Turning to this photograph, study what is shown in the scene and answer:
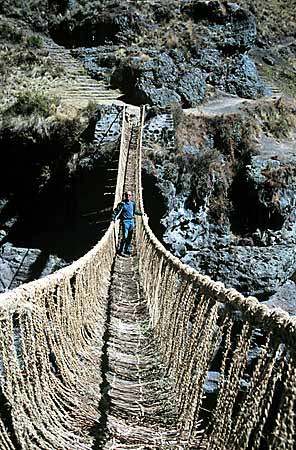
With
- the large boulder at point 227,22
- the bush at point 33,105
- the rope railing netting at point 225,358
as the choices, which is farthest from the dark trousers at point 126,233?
the large boulder at point 227,22

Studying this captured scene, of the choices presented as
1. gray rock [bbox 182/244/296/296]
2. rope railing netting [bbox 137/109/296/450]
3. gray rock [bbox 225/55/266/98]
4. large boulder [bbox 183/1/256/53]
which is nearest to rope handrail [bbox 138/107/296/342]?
rope railing netting [bbox 137/109/296/450]

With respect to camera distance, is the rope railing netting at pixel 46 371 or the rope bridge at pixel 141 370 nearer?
the rope bridge at pixel 141 370

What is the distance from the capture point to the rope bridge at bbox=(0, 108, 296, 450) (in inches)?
65.6

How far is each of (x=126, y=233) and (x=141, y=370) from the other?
3.72 m

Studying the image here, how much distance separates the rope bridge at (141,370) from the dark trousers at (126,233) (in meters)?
2.54

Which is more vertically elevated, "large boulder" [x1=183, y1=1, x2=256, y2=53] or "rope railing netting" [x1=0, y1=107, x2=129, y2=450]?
"large boulder" [x1=183, y1=1, x2=256, y2=53]

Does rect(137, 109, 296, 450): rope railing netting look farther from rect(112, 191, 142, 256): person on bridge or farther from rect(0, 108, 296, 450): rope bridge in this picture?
rect(112, 191, 142, 256): person on bridge

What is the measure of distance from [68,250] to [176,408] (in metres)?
9.65

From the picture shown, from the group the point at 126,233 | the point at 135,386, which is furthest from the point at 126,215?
the point at 135,386

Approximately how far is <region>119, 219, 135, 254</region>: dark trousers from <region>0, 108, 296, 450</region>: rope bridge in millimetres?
2542

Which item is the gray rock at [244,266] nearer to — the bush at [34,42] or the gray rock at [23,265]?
the gray rock at [23,265]

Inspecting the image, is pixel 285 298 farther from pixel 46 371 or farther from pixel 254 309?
pixel 254 309

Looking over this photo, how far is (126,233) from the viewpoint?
7094 mm

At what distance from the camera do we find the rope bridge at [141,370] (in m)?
1.67
